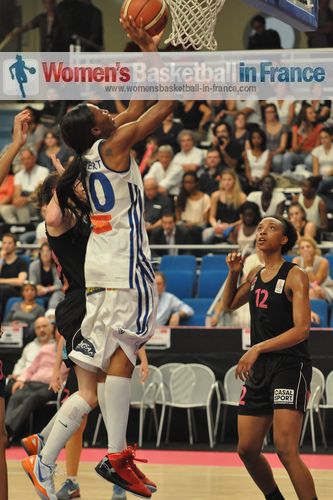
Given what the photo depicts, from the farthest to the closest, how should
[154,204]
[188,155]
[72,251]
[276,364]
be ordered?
[188,155], [154,204], [72,251], [276,364]

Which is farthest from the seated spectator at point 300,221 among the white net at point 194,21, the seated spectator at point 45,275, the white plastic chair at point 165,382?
the white net at point 194,21

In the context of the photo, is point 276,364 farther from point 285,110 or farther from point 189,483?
point 285,110

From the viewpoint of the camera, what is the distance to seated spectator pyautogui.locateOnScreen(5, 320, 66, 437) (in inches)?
481

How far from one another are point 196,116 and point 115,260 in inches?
451

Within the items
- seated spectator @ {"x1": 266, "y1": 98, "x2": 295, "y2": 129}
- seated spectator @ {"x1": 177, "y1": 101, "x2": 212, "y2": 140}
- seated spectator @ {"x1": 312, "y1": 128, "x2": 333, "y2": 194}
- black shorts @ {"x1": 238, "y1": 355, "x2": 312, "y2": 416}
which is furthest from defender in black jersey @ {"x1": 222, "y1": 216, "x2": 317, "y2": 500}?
seated spectator @ {"x1": 177, "y1": 101, "x2": 212, "y2": 140}

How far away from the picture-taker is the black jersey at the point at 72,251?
24.3ft

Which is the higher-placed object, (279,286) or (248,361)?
(279,286)

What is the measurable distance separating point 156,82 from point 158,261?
272 inches

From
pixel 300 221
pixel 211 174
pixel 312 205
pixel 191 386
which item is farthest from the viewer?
pixel 211 174

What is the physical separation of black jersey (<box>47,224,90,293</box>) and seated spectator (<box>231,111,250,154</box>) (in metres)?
8.89

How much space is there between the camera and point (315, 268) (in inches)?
509

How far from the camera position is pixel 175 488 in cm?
895

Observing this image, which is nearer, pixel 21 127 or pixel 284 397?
pixel 21 127

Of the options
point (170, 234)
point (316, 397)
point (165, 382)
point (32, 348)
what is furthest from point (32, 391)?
point (170, 234)
